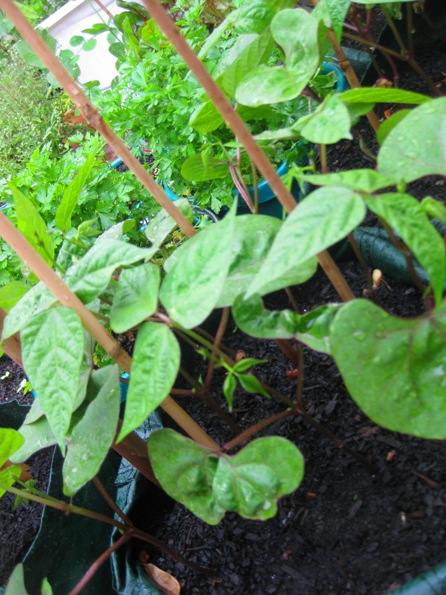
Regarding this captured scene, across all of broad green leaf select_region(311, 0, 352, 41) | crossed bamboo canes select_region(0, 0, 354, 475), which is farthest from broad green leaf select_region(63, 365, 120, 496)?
broad green leaf select_region(311, 0, 352, 41)

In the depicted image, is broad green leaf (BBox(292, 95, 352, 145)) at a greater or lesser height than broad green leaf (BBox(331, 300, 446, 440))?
greater

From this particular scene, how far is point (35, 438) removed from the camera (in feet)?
2.42

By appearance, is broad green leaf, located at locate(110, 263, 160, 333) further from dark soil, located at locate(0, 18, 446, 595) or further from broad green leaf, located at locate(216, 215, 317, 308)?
dark soil, located at locate(0, 18, 446, 595)

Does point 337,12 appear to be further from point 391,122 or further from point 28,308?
point 28,308

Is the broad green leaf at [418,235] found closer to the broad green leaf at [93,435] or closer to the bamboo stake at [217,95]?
the bamboo stake at [217,95]

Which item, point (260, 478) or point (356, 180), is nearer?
point (356, 180)

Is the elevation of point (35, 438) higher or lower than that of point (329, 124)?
lower

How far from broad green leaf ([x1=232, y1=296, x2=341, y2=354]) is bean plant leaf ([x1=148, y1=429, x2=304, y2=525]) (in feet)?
0.39

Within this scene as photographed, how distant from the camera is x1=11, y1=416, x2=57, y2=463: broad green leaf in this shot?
72 centimetres

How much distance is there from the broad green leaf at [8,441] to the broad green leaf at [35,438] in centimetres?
6

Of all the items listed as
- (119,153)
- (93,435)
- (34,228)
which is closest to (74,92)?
(119,153)

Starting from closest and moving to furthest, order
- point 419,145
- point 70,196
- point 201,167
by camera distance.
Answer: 1. point 419,145
2. point 70,196
3. point 201,167

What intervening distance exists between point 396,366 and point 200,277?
8.3 inches

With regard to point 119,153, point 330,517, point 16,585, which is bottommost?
point 330,517
